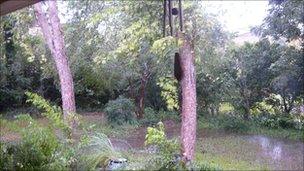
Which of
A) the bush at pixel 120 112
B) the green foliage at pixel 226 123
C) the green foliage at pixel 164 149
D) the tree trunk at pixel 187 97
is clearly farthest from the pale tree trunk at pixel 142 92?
the green foliage at pixel 164 149

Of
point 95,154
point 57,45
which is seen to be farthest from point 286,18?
point 57,45

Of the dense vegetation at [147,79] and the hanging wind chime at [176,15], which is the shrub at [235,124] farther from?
the hanging wind chime at [176,15]

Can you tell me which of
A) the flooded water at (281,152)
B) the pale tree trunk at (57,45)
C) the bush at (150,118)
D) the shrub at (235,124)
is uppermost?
the pale tree trunk at (57,45)

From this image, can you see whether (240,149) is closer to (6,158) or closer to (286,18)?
(286,18)

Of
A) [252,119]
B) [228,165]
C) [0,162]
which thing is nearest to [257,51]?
[252,119]

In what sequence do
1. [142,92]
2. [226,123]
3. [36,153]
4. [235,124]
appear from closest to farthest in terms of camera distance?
[36,153] → [235,124] → [226,123] → [142,92]

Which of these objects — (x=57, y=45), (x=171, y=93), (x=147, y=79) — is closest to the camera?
(x=171, y=93)

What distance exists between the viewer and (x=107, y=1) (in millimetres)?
6285

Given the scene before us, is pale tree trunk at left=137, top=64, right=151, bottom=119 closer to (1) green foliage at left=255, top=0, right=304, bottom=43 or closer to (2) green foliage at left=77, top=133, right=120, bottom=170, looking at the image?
(1) green foliage at left=255, top=0, right=304, bottom=43

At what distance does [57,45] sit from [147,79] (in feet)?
6.53

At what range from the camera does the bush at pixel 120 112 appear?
8.28m

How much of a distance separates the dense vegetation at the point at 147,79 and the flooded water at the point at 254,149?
20 centimetres

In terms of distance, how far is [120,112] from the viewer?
27.6 ft

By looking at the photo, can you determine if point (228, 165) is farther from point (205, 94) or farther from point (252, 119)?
point (205, 94)
